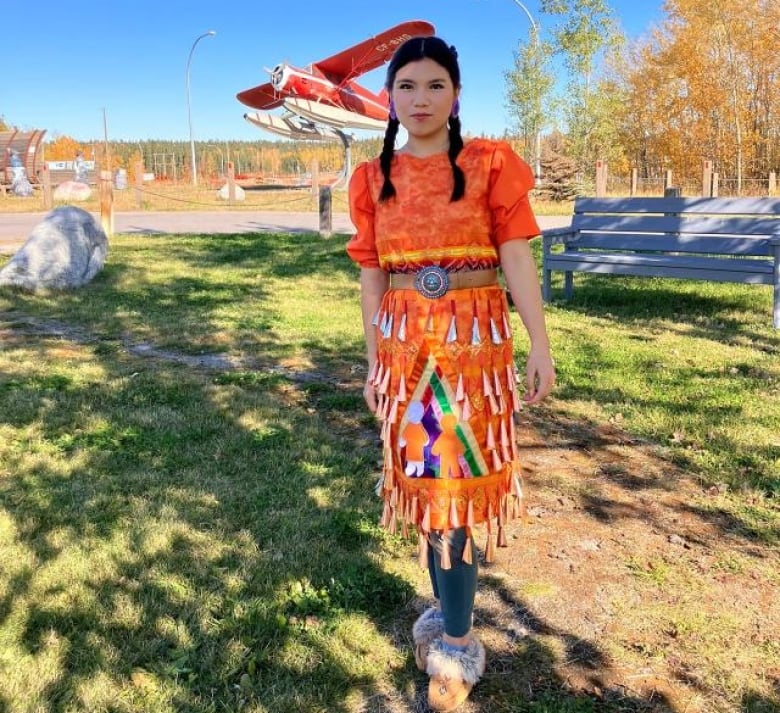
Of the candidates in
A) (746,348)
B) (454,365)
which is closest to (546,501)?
(454,365)

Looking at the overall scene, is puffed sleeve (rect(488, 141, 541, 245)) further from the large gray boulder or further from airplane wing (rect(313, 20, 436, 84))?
airplane wing (rect(313, 20, 436, 84))

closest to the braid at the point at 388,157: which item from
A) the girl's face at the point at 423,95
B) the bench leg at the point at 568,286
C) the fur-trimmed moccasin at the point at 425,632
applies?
the girl's face at the point at 423,95

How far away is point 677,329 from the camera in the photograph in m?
6.38

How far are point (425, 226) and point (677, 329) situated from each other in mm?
5040

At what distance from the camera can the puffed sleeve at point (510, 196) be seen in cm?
Answer: 192

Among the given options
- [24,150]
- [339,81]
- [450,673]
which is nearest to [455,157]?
[450,673]

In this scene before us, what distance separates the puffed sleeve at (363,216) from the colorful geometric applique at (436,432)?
37cm

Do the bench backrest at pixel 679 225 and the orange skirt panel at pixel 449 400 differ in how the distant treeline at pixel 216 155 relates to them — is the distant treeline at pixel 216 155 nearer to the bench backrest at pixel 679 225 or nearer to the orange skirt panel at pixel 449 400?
the bench backrest at pixel 679 225

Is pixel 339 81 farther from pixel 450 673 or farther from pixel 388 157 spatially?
pixel 450 673

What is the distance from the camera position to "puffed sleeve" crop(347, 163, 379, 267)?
2064 millimetres

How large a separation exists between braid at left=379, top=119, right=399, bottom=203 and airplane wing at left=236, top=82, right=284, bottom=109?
23.1 meters

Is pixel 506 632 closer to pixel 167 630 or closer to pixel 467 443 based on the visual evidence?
pixel 467 443

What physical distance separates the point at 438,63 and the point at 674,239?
19.8ft

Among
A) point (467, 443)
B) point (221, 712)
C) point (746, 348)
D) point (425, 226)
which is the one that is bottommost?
point (221, 712)
